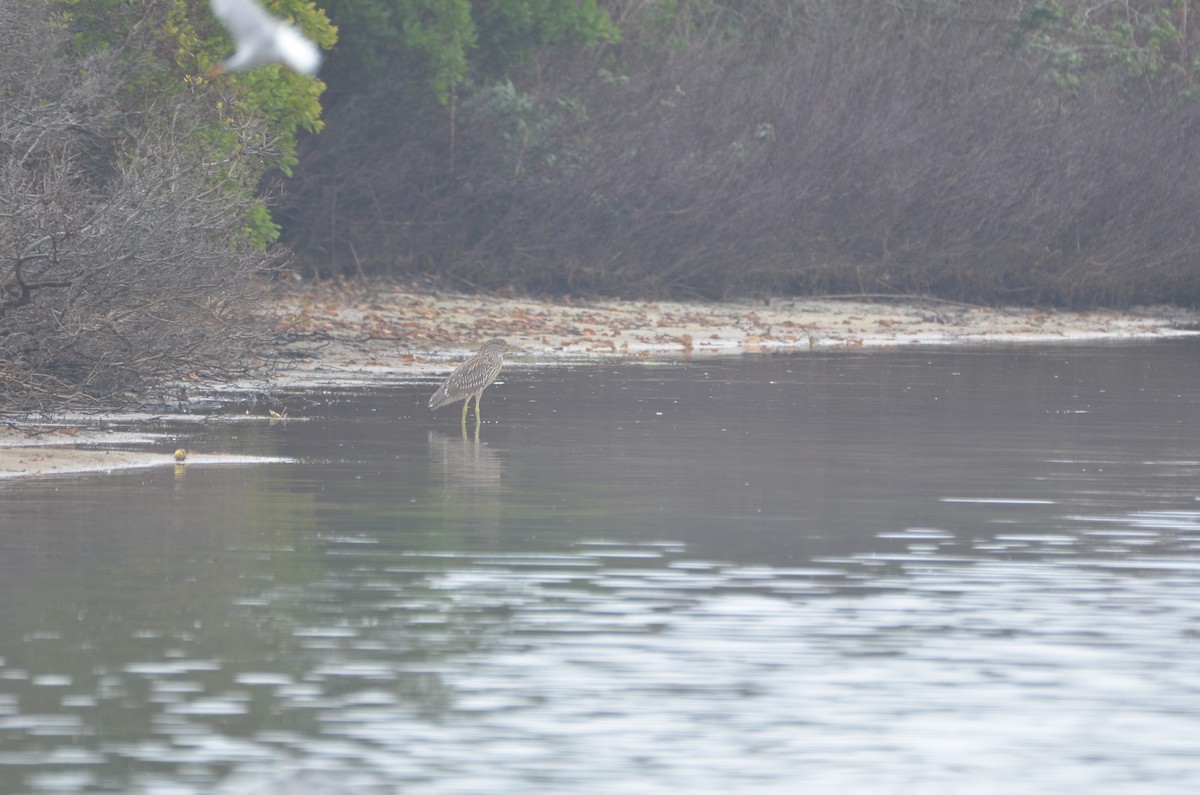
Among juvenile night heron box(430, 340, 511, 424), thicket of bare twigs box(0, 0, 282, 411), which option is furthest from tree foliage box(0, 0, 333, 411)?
juvenile night heron box(430, 340, 511, 424)

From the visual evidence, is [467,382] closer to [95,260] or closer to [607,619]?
[95,260]

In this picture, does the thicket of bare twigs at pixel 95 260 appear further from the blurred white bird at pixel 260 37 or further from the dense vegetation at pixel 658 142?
the blurred white bird at pixel 260 37

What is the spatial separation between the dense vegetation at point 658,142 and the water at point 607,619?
570cm

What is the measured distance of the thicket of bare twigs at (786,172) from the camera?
3531 centimetres

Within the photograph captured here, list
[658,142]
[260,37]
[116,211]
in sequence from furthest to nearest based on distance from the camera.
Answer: [658,142], [116,211], [260,37]

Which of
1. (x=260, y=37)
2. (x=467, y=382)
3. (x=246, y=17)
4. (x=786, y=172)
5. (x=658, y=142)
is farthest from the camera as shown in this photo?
(x=786, y=172)

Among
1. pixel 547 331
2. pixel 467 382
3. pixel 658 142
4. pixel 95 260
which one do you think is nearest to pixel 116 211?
pixel 95 260

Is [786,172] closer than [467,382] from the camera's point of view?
No

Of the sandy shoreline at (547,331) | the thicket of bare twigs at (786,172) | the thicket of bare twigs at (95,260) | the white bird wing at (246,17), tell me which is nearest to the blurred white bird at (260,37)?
the white bird wing at (246,17)

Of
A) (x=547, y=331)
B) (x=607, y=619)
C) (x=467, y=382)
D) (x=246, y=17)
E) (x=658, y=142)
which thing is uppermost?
(x=658, y=142)

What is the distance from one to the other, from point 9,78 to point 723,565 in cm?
1091

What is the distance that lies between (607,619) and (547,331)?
21126mm

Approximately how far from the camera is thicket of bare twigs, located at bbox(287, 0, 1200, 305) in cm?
3531

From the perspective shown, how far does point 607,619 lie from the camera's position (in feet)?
30.9
